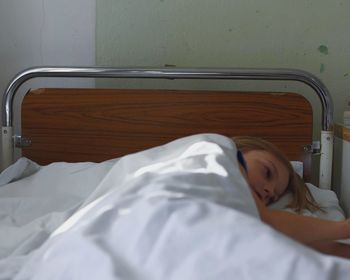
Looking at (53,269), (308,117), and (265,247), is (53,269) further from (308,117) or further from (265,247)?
(308,117)

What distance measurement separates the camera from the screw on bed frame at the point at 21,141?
149 cm

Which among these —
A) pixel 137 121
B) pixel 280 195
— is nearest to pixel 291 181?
pixel 280 195

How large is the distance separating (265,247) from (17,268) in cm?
46

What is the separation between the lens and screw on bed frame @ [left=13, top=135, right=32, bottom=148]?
4.89ft

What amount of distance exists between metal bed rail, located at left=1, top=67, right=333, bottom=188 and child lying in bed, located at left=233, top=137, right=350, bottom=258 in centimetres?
21

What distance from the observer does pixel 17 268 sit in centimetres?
79

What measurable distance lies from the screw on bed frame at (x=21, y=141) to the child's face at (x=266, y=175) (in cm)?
74

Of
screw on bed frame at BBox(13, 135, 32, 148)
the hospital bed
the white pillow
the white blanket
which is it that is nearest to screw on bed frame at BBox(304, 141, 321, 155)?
the hospital bed

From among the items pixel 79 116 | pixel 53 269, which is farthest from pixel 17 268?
pixel 79 116

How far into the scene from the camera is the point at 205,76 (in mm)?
1423

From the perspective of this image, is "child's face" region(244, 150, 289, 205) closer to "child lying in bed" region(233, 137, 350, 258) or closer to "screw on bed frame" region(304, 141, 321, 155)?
"child lying in bed" region(233, 137, 350, 258)

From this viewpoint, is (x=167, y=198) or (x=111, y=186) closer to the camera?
(x=167, y=198)

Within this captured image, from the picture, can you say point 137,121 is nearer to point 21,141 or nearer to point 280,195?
point 21,141

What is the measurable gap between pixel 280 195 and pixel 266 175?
10 cm
